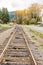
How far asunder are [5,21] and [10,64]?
15088 centimetres

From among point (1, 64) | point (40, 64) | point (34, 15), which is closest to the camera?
point (1, 64)

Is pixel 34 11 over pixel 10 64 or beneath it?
beneath

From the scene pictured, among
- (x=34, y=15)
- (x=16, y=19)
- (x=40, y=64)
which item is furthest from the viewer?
(x=16, y=19)

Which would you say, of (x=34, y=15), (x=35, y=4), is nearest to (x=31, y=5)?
(x=35, y=4)

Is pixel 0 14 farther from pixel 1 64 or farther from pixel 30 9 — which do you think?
pixel 1 64

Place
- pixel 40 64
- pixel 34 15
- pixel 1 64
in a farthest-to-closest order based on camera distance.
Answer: pixel 34 15 → pixel 40 64 → pixel 1 64

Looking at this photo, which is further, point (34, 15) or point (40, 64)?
point (34, 15)

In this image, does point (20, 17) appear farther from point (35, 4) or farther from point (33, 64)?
point (33, 64)

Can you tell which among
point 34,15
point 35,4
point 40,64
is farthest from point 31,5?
point 40,64

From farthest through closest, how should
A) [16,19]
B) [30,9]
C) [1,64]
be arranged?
[16,19]
[30,9]
[1,64]

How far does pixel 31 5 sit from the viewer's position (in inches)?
6275

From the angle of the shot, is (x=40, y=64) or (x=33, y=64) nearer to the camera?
(x=33, y=64)

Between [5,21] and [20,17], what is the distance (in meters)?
24.0

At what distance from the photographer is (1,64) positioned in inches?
312
